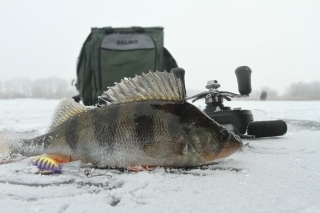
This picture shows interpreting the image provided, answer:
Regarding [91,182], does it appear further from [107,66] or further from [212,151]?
[107,66]

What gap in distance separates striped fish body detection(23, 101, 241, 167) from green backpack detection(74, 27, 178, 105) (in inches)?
134

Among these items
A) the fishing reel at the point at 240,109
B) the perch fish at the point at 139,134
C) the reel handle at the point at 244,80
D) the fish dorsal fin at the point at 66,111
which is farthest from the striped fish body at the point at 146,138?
the reel handle at the point at 244,80

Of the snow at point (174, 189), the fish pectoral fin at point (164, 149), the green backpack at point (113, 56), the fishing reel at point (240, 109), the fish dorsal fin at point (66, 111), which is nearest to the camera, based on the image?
the snow at point (174, 189)

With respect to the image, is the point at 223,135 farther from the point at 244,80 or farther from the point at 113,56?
the point at 113,56

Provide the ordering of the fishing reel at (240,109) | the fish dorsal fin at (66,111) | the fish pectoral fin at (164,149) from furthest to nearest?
1. the fishing reel at (240,109)
2. the fish dorsal fin at (66,111)
3. the fish pectoral fin at (164,149)

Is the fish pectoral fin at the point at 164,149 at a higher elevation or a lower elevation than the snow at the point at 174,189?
higher

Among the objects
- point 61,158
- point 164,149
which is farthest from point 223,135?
point 61,158

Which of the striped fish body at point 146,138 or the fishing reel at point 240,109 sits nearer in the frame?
the striped fish body at point 146,138

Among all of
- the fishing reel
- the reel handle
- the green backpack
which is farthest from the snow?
the green backpack

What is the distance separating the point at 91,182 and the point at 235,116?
1.89 m

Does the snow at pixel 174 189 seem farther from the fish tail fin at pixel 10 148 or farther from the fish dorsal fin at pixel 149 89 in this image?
the fish dorsal fin at pixel 149 89

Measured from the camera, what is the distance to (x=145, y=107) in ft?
5.89

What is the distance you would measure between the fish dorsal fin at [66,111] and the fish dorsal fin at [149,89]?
0.24 meters

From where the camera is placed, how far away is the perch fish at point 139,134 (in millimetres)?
1701
